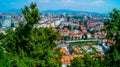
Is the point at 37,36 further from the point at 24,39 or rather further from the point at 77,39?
the point at 77,39

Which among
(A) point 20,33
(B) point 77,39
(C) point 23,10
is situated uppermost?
(C) point 23,10

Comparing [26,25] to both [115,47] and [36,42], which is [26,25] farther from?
[115,47]

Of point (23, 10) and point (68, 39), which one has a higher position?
point (23, 10)

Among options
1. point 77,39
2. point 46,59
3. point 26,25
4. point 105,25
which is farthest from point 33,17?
point 77,39

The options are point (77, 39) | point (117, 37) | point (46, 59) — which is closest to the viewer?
point (46, 59)

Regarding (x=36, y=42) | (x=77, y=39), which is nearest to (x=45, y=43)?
(x=36, y=42)

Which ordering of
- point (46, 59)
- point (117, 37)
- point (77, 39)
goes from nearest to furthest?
point (46, 59) → point (117, 37) → point (77, 39)

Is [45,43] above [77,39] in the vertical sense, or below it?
above

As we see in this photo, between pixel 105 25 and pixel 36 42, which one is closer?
pixel 36 42

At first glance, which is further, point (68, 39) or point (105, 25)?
point (68, 39)
